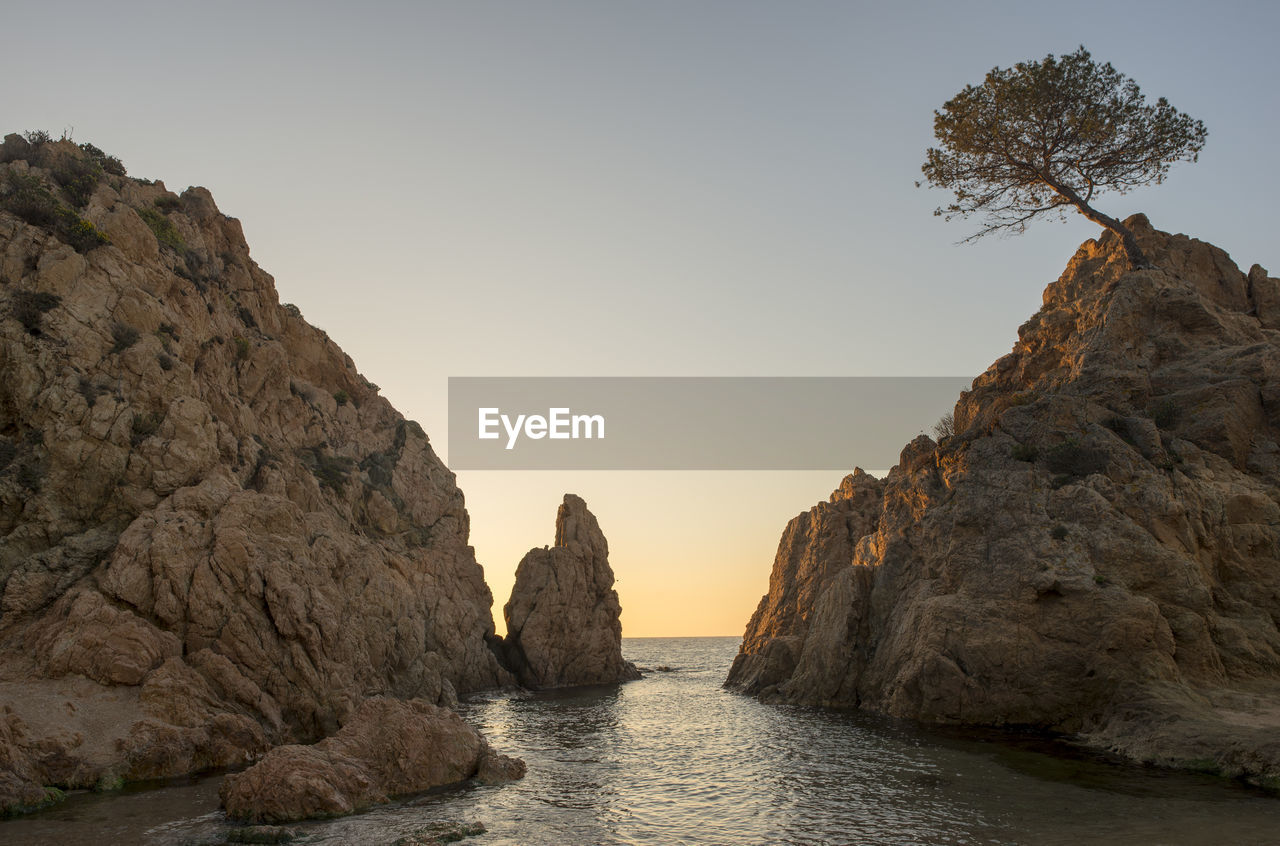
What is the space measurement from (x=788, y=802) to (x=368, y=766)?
1227cm

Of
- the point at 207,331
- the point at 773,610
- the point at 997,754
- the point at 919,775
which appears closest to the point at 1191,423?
the point at 997,754

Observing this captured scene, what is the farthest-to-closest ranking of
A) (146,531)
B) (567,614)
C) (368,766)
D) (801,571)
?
(567,614) < (801,571) < (146,531) < (368,766)

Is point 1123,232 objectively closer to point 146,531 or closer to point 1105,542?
point 1105,542

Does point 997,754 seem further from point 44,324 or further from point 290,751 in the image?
point 44,324

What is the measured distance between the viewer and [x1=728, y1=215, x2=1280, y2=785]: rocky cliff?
93.4 feet

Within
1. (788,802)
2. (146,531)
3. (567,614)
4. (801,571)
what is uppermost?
(146,531)

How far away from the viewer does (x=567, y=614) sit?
6644 centimetres

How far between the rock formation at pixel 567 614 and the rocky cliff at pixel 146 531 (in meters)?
17.1

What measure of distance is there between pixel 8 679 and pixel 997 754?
3212cm

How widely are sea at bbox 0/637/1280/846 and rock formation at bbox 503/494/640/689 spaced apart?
29.9 meters

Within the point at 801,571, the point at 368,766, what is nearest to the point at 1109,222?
the point at 801,571

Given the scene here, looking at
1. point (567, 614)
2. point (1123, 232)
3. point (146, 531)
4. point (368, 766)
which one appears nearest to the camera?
point (368, 766)

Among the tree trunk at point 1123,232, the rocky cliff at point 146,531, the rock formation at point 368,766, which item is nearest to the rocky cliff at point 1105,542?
the tree trunk at point 1123,232

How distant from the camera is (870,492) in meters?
63.5
